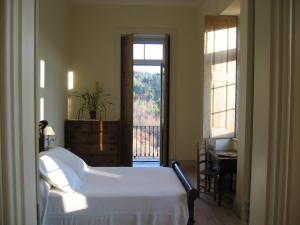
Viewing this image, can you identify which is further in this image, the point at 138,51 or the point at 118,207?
the point at 138,51

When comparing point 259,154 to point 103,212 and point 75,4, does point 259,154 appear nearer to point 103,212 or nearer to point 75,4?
point 103,212

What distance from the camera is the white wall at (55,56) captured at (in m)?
4.51

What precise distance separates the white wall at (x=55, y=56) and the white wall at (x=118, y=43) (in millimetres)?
397

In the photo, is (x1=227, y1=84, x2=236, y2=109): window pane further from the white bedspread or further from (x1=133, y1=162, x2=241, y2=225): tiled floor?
the white bedspread

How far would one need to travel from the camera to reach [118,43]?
6.48 meters

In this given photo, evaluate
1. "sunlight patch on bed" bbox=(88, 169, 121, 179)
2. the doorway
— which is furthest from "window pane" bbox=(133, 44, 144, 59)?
"sunlight patch on bed" bbox=(88, 169, 121, 179)

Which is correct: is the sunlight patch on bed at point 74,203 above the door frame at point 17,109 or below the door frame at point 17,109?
below

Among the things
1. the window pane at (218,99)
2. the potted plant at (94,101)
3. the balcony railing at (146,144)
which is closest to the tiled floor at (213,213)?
the window pane at (218,99)

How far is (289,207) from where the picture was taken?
953 mm

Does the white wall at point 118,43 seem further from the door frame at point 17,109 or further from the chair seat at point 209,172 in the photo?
the door frame at point 17,109

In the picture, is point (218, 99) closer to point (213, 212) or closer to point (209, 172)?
point (209, 172)

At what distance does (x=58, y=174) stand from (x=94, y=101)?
139 inches

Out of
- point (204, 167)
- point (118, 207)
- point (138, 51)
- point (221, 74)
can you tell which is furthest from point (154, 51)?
point (118, 207)

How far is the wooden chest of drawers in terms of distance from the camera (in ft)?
19.2
